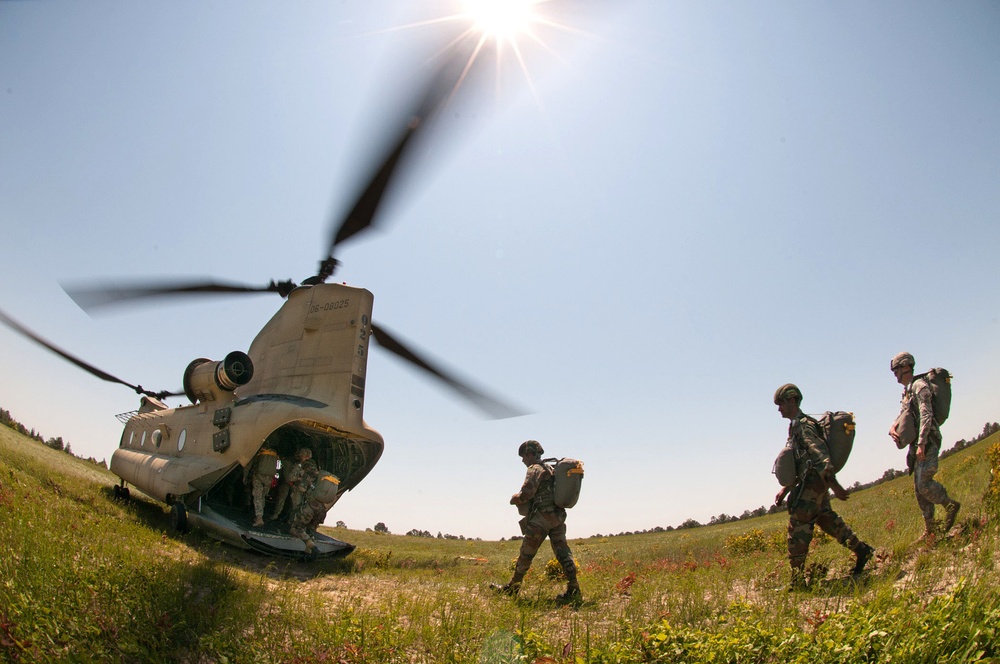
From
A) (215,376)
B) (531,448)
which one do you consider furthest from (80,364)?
(531,448)

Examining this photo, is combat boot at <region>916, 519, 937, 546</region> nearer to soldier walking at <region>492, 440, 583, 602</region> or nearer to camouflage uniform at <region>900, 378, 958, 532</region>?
camouflage uniform at <region>900, 378, 958, 532</region>

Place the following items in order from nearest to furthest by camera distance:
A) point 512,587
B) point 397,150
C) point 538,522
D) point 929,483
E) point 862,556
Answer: point 397,150, point 862,556, point 929,483, point 512,587, point 538,522

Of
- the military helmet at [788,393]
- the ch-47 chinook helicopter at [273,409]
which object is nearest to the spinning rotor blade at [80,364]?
the ch-47 chinook helicopter at [273,409]

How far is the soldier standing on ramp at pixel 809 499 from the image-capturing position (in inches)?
218

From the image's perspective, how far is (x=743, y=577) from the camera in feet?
22.8

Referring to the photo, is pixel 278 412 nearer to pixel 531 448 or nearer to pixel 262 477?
pixel 262 477

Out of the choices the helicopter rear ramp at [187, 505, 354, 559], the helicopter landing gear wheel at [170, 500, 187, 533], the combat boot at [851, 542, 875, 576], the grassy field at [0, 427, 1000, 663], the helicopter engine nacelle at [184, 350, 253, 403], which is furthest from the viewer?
the helicopter engine nacelle at [184, 350, 253, 403]

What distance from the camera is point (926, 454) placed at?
18.9ft

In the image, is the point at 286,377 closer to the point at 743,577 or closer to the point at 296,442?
the point at 296,442

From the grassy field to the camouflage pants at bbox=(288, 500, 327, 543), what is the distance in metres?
1.15

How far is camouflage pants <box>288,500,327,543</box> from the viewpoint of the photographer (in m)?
9.12

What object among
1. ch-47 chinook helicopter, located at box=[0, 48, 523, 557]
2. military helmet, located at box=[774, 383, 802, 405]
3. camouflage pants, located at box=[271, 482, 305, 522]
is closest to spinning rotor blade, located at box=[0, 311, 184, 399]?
ch-47 chinook helicopter, located at box=[0, 48, 523, 557]

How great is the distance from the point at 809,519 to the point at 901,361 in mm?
2339

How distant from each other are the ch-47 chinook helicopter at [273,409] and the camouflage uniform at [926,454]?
515cm
